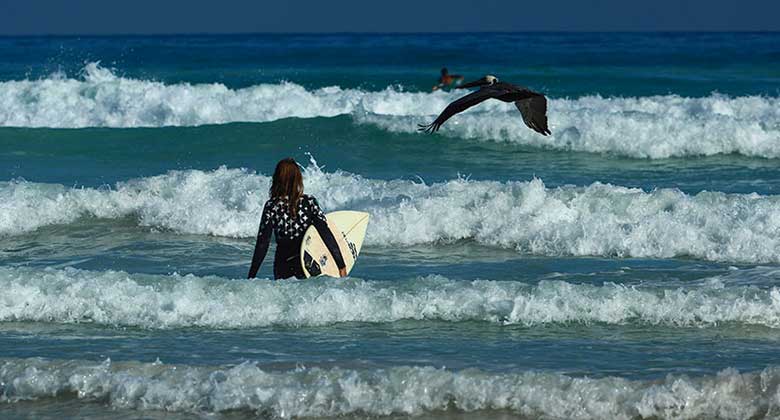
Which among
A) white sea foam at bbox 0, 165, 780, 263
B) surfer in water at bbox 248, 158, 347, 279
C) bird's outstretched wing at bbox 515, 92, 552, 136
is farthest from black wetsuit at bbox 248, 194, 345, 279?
white sea foam at bbox 0, 165, 780, 263

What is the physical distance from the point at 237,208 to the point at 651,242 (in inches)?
177

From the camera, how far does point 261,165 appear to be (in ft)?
55.1

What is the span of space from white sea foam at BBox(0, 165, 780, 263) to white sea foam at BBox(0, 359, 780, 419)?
4.46 meters

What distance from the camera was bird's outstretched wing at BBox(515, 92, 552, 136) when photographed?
8.41 meters

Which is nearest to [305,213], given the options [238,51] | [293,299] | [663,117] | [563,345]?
[293,299]

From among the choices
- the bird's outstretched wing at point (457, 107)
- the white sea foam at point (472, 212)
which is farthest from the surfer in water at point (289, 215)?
the white sea foam at point (472, 212)

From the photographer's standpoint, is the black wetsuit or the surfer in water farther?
the black wetsuit

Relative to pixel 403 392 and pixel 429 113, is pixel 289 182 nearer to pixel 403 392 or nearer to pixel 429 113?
pixel 403 392

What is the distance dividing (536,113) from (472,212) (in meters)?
3.78

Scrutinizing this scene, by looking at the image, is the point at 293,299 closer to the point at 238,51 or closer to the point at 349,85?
the point at 349,85

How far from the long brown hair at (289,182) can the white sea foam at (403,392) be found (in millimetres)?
1288

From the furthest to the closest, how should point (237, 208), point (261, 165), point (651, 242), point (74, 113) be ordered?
1. point (74, 113)
2. point (261, 165)
3. point (237, 208)
4. point (651, 242)

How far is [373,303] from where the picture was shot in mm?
8250

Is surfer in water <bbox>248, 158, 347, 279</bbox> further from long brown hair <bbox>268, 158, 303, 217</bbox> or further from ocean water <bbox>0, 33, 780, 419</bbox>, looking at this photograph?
ocean water <bbox>0, 33, 780, 419</bbox>
